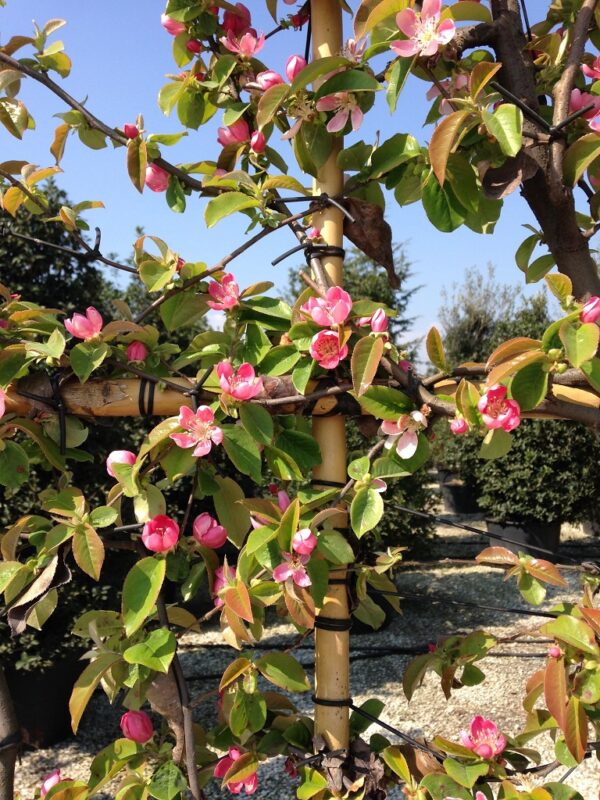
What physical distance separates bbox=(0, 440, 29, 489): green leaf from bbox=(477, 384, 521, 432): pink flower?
0.60 meters

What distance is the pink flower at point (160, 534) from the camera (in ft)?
2.66

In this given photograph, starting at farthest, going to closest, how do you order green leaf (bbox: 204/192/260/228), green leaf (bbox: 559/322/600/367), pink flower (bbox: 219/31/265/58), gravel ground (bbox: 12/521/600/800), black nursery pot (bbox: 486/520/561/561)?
black nursery pot (bbox: 486/520/561/561) < gravel ground (bbox: 12/521/600/800) < pink flower (bbox: 219/31/265/58) < green leaf (bbox: 204/192/260/228) < green leaf (bbox: 559/322/600/367)

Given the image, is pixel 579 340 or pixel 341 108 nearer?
pixel 579 340

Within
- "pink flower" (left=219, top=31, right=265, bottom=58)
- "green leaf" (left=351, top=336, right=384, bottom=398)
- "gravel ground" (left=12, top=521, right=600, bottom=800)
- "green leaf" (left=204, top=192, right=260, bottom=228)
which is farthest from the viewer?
"gravel ground" (left=12, top=521, right=600, bottom=800)

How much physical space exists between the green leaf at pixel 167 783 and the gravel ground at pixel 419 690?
29.7 inches

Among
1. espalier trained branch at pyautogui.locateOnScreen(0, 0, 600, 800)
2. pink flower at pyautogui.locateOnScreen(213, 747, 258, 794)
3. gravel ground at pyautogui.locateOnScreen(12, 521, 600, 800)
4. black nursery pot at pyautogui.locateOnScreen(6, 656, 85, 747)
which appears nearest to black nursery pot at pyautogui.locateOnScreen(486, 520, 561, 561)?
gravel ground at pyautogui.locateOnScreen(12, 521, 600, 800)

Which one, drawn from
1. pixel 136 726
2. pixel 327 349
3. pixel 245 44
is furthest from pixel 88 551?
pixel 245 44

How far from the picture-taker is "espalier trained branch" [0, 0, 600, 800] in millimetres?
786

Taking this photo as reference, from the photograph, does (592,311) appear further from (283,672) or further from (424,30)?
(283,672)

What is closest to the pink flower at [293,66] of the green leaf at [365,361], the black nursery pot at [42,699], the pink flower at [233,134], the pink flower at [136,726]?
the pink flower at [233,134]

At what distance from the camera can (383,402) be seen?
2.69 ft

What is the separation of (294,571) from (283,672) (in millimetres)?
161

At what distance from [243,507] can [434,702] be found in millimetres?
2607

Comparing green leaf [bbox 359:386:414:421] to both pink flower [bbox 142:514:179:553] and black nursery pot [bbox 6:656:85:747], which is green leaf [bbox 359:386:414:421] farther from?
black nursery pot [bbox 6:656:85:747]
